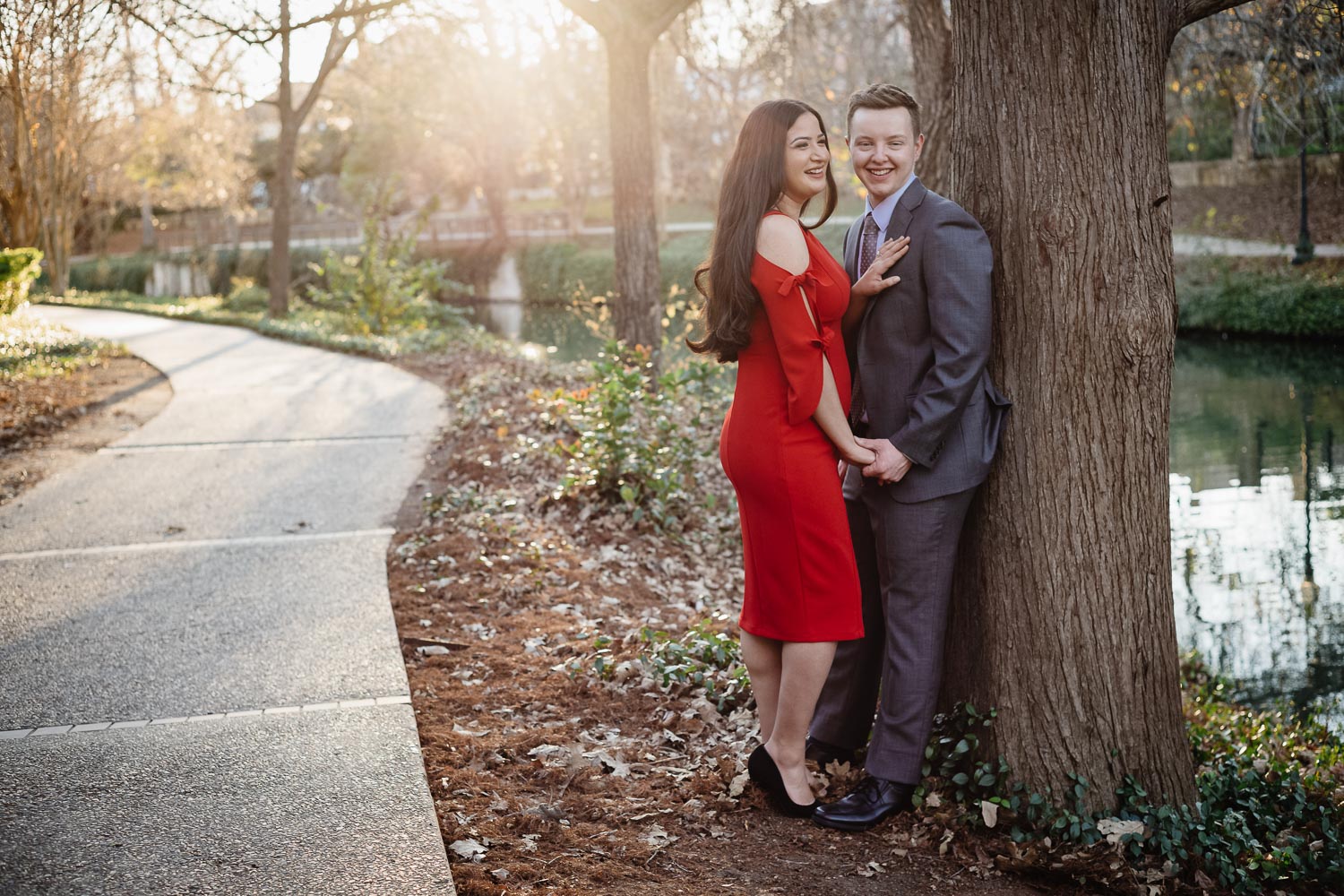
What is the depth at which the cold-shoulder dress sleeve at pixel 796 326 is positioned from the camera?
10.8 feet

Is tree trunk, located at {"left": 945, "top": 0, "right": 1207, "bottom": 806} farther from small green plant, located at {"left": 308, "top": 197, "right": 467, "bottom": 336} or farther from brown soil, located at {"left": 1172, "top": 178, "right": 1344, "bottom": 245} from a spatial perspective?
brown soil, located at {"left": 1172, "top": 178, "right": 1344, "bottom": 245}

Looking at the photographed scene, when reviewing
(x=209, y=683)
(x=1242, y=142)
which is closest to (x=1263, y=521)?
(x=209, y=683)

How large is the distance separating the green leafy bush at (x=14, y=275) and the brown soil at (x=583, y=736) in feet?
38.9

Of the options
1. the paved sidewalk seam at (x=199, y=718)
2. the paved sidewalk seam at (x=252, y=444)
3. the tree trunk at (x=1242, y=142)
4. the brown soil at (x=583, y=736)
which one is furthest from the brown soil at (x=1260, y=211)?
the paved sidewalk seam at (x=199, y=718)

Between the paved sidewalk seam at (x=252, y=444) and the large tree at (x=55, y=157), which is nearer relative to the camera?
the paved sidewalk seam at (x=252, y=444)

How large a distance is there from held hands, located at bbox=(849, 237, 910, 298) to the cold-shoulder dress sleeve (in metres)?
0.16

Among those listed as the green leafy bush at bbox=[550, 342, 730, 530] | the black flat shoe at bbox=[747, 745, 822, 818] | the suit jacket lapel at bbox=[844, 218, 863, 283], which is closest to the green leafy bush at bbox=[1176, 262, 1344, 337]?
the green leafy bush at bbox=[550, 342, 730, 530]

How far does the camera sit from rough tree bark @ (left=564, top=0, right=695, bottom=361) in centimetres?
974

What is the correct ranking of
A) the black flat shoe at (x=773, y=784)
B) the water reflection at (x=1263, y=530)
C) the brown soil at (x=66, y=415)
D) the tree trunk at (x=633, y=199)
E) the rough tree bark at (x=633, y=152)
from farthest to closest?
1. the tree trunk at (x=633, y=199)
2. the rough tree bark at (x=633, y=152)
3. the brown soil at (x=66, y=415)
4. the water reflection at (x=1263, y=530)
5. the black flat shoe at (x=773, y=784)

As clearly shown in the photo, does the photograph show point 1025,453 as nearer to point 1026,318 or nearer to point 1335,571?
point 1026,318

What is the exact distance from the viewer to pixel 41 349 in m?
15.1

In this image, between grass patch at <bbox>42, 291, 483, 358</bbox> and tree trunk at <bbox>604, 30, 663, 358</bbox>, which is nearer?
tree trunk at <bbox>604, 30, 663, 358</bbox>

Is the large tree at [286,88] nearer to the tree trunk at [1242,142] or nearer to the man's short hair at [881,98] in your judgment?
the man's short hair at [881,98]

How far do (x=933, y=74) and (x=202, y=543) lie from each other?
5.85m
